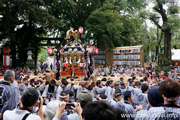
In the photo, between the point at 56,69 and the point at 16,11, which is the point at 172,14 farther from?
the point at 16,11

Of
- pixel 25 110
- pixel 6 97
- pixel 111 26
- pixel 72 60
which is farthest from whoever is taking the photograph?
pixel 111 26

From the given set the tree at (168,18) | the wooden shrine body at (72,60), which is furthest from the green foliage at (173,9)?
the wooden shrine body at (72,60)

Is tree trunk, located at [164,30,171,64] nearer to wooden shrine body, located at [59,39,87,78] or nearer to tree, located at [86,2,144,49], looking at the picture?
tree, located at [86,2,144,49]

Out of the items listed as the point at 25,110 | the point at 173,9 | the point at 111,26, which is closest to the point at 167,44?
the point at 173,9

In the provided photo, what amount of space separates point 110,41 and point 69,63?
8.65 metres

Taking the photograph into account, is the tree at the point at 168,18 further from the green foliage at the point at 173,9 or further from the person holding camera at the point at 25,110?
the person holding camera at the point at 25,110

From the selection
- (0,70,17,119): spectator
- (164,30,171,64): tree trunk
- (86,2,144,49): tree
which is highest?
(86,2,144,49): tree

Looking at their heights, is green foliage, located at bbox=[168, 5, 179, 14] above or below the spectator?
above

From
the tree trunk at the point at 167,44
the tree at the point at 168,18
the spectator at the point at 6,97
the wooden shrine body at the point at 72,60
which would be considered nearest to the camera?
the spectator at the point at 6,97

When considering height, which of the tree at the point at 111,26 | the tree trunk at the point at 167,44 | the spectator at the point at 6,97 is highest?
the tree at the point at 111,26

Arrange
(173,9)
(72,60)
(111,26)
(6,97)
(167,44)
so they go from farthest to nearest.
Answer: (111,26) → (167,44) → (173,9) → (72,60) → (6,97)

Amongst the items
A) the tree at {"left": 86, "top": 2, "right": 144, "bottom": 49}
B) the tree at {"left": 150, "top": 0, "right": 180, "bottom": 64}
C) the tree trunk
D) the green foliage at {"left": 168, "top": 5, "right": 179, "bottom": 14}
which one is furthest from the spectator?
the tree at {"left": 86, "top": 2, "right": 144, "bottom": 49}

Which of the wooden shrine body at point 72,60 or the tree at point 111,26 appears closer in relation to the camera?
the wooden shrine body at point 72,60

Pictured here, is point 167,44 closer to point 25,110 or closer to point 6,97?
point 6,97
